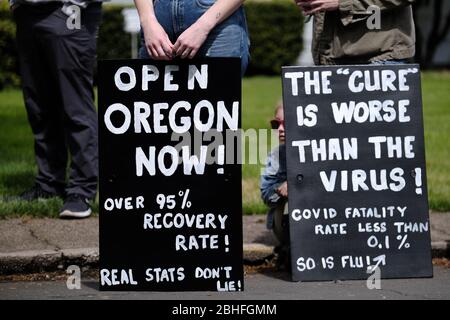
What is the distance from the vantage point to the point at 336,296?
580cm

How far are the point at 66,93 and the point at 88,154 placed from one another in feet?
1.44

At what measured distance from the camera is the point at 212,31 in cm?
596

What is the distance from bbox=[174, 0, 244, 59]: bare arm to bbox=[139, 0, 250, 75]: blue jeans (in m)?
0.10

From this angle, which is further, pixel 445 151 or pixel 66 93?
pixel 445 151

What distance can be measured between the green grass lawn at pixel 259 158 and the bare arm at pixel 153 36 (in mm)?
2008

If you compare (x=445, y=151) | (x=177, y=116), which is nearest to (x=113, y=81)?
(x=177, y=116)

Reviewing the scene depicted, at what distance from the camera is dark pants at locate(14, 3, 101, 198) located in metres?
7.34

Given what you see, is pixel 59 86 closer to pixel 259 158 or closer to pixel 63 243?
pixel 63 243

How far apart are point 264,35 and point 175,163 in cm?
1495

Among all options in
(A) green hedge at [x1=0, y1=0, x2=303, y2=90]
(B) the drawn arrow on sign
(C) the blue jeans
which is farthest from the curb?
(A) green hedge at [x1=0, y1=0, x2=303, y2=90]

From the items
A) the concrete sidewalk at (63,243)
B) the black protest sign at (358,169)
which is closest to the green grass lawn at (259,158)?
the concrete sidewalk at (63,243)

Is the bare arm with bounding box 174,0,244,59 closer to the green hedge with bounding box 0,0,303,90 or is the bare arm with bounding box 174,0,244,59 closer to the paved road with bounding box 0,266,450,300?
the paved road with bounding box 0,266,450,300

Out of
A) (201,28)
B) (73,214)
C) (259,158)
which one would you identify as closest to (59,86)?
(73,214)
